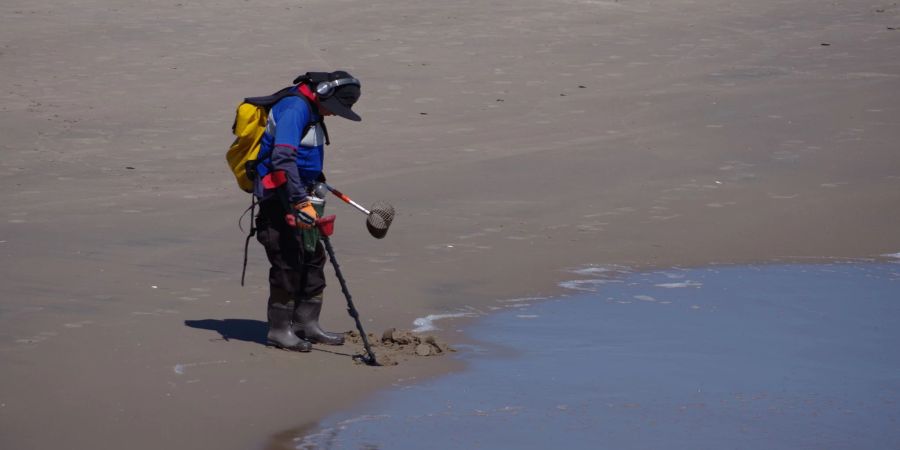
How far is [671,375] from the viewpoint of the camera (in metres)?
7.27

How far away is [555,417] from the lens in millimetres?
6539

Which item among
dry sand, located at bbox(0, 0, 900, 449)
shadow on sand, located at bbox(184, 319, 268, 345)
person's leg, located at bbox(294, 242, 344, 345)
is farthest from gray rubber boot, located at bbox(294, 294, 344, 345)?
shadow on sand, located at bbox(184, 319, 268, 345)

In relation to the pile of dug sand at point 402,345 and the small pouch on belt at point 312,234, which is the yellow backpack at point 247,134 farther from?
the pile of dug sand at point 402,345

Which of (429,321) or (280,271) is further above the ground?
(280,271)

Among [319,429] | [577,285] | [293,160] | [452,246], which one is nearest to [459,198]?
[452,246]

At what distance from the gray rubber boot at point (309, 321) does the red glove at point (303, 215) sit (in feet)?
2.09

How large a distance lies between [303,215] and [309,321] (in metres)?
0.81

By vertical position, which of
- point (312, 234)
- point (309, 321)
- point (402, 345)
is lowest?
point (402, 345)

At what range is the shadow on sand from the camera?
25.3 feet

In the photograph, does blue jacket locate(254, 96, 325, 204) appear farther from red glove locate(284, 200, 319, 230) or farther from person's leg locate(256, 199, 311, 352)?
person's leg locate(256, 199, 311, 352)

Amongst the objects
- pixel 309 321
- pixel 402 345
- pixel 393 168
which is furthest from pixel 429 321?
pixel 393 168

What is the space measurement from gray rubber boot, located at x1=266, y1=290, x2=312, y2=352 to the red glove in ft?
1.80

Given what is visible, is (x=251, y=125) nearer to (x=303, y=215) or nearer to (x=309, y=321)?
(x=303, y=215)

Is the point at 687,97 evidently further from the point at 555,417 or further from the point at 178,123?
the point at 555,417
